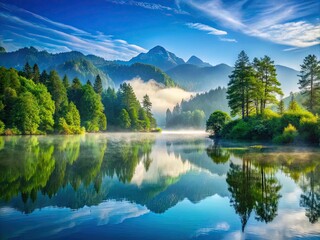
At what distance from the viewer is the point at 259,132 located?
50906 mm

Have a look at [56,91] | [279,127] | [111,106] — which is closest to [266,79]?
[279,127]

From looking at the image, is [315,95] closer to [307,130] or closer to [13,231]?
[307,130]

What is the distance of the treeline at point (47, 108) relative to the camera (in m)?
69.4

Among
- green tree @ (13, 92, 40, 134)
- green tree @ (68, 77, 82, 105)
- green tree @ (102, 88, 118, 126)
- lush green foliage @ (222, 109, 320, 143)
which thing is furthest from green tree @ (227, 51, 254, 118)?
green tree @ (102, 88, 118, 126)

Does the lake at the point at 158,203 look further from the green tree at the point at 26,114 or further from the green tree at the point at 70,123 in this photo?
the green tree at the point at 70,123

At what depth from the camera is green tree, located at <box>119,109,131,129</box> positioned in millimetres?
122375

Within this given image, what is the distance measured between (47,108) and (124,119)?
45250 mm

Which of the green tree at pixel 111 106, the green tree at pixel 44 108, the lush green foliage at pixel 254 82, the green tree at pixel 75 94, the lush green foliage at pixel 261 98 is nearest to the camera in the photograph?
the lush green foliage at pixel 261 98

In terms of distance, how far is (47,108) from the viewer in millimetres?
80250

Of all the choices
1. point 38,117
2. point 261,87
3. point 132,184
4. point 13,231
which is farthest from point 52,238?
point 38,117

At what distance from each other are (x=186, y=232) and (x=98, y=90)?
128 m

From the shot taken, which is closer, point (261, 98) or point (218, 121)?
point (261, 98)

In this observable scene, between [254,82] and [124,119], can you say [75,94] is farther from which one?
[254,82]

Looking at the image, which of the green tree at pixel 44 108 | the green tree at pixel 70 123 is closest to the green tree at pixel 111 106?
the green tree at pixel 70 123
